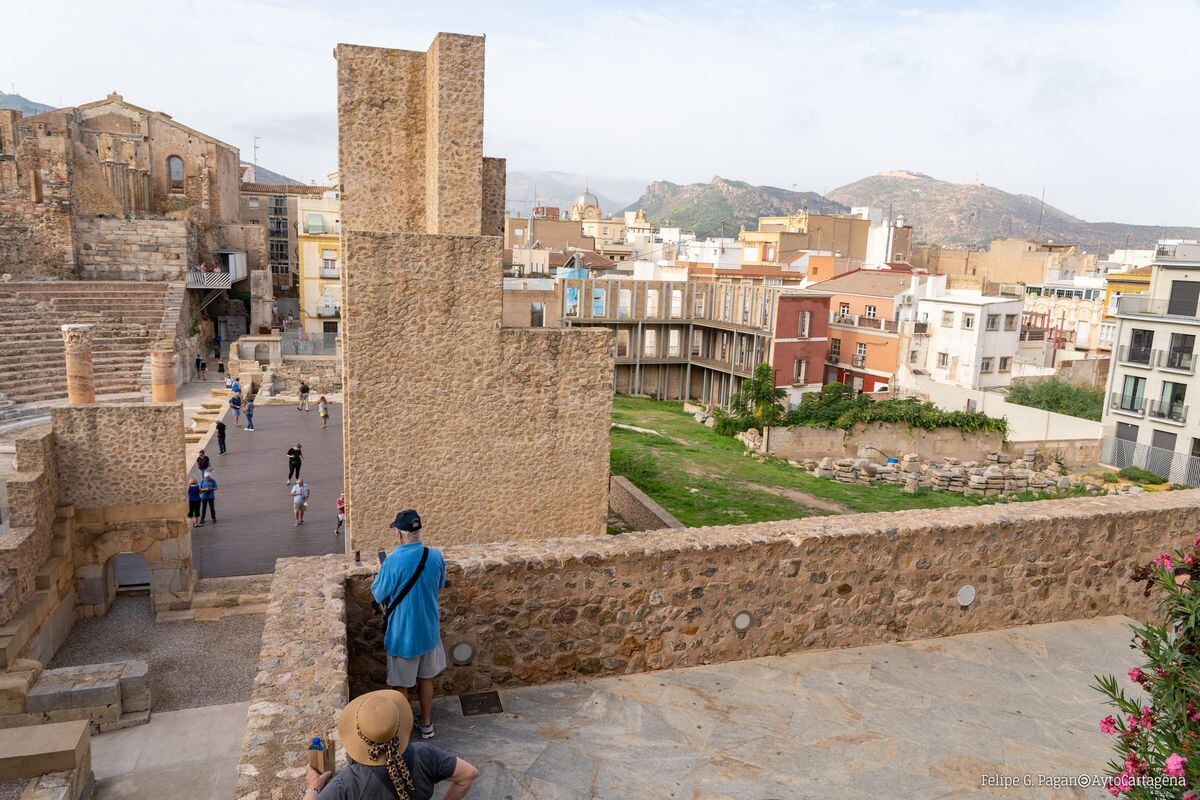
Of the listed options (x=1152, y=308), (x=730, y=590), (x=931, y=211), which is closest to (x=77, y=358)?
(x=730, y=590)

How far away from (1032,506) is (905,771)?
9.07ft

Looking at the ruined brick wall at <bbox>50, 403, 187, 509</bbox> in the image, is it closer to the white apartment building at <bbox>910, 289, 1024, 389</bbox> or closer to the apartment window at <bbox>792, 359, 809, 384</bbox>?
the apartment window at <bbox>792, 359, 809, 384</bbox>

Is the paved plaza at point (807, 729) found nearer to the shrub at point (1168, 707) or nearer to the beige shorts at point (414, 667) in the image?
the beige shorts at point (414, 667)

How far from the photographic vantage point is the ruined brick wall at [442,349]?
408 inches

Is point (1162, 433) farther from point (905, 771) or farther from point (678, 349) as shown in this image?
point (905, 771)

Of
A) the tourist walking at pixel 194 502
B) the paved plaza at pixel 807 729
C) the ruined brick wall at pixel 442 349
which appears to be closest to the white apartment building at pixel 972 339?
the ruined brick wall at pixel 442 349

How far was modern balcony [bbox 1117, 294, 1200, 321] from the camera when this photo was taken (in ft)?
91.0

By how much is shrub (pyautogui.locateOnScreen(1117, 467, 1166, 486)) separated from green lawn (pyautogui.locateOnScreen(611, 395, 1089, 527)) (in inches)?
237

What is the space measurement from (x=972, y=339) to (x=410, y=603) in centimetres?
3530

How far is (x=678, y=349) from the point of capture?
4150 cm

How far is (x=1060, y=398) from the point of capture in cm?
3209

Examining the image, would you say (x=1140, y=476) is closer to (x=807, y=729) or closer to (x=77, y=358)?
(x=807, y=729)

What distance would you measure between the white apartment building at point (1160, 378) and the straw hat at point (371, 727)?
3002 centimetres

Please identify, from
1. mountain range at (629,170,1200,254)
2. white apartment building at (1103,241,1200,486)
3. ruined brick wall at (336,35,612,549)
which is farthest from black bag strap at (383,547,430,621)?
mountain range at (629,170,1200,254)
